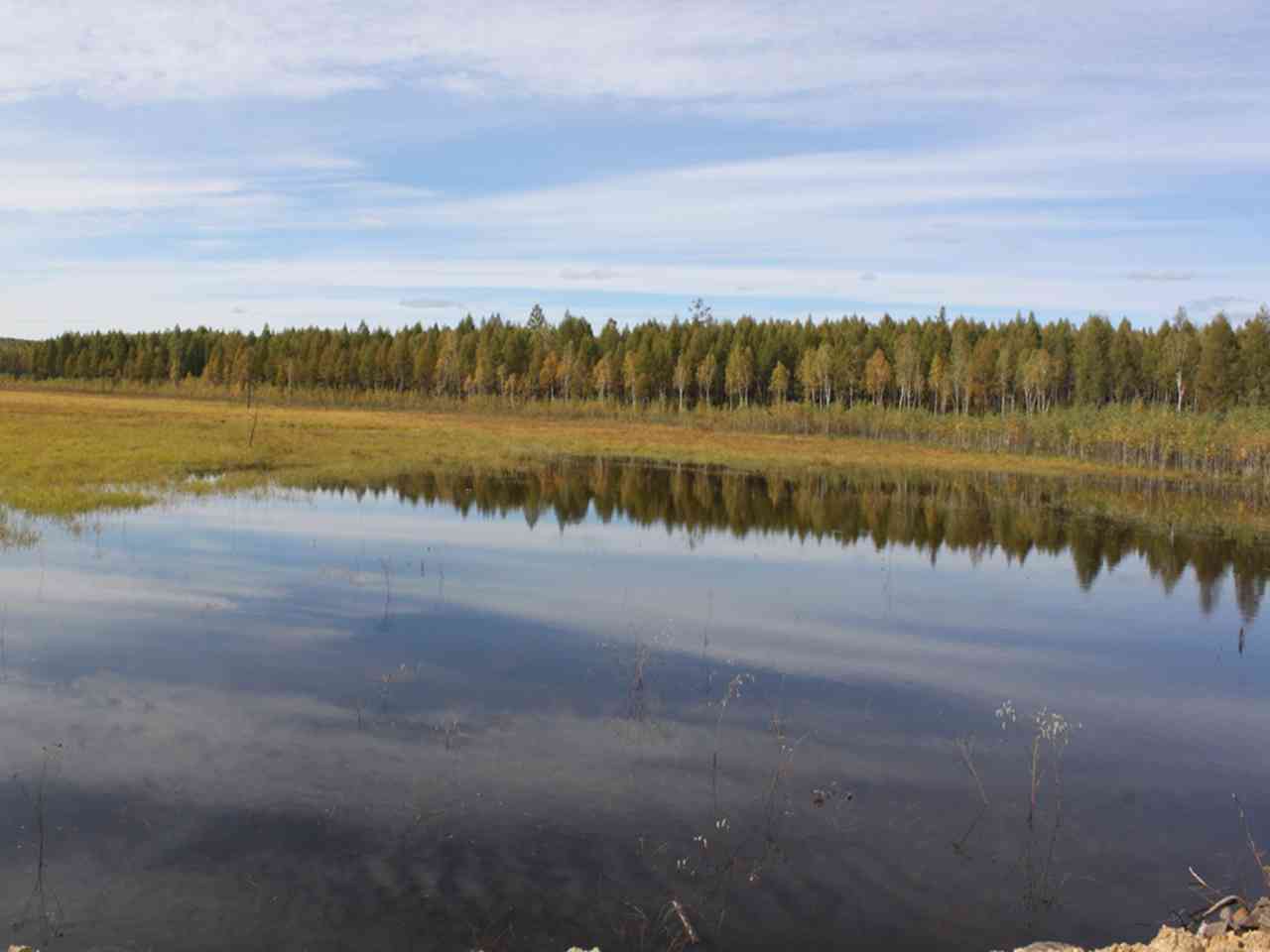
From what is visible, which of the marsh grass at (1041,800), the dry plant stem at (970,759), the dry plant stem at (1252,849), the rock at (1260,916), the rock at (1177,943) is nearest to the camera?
the rock at (1177,943)

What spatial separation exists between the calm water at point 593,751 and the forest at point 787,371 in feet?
211

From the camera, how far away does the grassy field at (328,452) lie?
3281cm

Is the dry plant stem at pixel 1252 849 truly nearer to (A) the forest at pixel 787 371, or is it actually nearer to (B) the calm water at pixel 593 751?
(B) the calm water at pixel 593 751

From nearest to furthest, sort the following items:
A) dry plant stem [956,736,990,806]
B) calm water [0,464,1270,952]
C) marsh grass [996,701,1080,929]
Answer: calm water [0,464,1270,952] → marsh grass [996,701,1080,929] → dry plant stem [956,736,990,806]

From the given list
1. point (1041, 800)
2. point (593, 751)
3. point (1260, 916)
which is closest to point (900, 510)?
point (1041, 800)

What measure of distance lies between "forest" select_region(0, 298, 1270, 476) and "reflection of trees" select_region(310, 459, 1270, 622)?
3539 centimetres

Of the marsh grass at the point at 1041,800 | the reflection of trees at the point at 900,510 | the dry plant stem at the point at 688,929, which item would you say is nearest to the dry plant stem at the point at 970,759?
the marsh grass at the point at 1041,800

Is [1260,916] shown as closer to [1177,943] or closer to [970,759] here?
[1177,943]

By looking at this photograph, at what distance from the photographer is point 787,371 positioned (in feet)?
407

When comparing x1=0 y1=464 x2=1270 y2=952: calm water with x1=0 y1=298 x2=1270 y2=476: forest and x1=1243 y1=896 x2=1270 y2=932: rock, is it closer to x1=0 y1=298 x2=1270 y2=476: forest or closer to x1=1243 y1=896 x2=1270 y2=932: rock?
x1=1243 y1=896 x2=1270 y2=932: rock

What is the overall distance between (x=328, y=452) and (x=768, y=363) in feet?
282

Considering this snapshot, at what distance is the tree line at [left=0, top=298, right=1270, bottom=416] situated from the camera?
113m

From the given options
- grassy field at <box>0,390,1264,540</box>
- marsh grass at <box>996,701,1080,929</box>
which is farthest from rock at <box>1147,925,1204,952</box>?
grassy field at <box>0,390,1264,540</box>

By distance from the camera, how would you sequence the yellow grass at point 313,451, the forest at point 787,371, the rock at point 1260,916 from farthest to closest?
the forest at point 787,371, the yellow grass at point 313,451, the rock at point 1260,916
